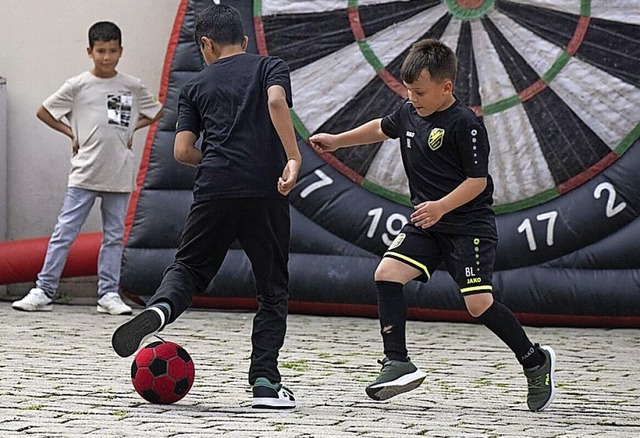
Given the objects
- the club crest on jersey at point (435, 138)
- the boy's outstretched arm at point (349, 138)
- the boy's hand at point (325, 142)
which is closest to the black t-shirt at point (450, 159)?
the club crest on jersey at point (435, 138)

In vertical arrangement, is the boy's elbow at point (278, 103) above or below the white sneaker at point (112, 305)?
above

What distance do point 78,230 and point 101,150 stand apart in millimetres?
492

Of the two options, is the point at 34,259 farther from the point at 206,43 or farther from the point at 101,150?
the point at 206,43

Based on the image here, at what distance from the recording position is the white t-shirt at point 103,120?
7.41 m

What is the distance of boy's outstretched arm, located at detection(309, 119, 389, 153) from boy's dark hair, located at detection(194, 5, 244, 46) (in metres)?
0.46

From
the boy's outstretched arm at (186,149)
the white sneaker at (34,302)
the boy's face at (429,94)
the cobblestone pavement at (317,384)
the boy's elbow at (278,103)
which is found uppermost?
the boy's face at (429,94)

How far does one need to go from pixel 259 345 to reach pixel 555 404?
107cm

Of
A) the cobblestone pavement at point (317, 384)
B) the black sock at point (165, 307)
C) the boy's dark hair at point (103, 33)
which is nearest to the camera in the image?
the cobblestone pavement at point (317, 384)

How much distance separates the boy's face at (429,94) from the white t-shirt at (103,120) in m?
3.32

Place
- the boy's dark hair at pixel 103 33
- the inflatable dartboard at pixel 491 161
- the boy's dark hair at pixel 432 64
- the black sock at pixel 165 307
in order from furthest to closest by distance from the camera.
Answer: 1. the boy's dark hair at pixel 103 33
2. the inflatable dartboard at pixel 491 161
3. the boy's dark hair at pixel 432 64
4. the black sock at pixel 165 307

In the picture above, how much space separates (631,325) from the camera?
A: 700cm

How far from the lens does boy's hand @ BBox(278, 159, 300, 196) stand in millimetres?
4215

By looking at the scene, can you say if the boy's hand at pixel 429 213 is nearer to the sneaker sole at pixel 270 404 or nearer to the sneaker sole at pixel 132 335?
the sneaker sole at pixel 270 404

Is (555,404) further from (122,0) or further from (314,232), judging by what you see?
(122,0)
